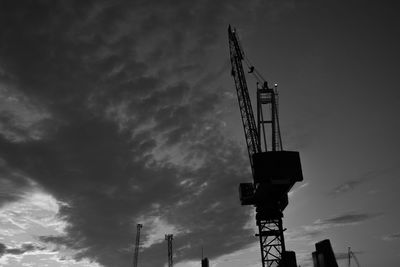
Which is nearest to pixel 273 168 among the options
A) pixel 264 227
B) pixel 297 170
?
pixel 297 170

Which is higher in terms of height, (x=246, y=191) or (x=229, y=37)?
(x=229, y=37)

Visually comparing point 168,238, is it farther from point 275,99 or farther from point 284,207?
point 275,99

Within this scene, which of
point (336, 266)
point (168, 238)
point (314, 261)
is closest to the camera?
point (336, 266)

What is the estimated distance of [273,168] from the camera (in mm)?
62469

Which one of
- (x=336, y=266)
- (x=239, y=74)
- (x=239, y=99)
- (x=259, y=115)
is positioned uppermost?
(x=239, y=74)

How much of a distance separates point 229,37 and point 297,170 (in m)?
46.7

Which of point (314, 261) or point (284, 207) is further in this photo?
point (284, 207)

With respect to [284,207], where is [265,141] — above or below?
above

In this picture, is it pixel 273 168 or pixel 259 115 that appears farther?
pixel 259 115

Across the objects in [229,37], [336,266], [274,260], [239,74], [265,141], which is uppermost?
[229,37]

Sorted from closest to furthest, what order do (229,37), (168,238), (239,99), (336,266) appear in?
(336,266) < (239,99) < (229,37) < (168,238)

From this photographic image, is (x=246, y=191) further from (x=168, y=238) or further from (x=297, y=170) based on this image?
(x=168, y=238)

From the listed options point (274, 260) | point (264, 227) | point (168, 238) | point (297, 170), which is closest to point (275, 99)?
point (297, 170)

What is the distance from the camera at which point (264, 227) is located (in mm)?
78125
